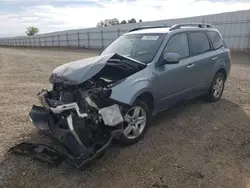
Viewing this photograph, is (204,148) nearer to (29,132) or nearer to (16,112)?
(29,132)

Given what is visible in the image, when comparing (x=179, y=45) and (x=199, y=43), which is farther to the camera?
(x=199, y=43)

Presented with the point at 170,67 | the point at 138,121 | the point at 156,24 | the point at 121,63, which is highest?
the point at 156,24

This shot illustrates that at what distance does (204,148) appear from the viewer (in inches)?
156

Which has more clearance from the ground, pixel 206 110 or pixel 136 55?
pixel 136 55

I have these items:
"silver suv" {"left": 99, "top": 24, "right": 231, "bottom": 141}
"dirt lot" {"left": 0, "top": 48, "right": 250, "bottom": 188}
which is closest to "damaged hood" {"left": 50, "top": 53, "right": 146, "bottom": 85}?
"silver suv" {"left": 99, "top": 24, "right": 231, "bottom": 141}

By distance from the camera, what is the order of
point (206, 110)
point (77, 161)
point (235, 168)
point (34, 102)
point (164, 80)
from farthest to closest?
point (34, 102)
point (206, 110)
point (164, 80)
point (235, 168)
point (77, 161)

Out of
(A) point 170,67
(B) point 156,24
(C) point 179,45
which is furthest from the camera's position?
(B) point 156,24

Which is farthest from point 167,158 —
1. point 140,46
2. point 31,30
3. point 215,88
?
point 31,30

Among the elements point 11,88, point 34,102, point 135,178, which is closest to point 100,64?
point 135,178

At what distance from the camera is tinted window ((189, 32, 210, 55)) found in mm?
5348

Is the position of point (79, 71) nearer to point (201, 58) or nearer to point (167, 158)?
point (167, 158)

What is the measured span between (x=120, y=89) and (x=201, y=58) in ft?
8.30

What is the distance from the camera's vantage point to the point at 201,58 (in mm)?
5445

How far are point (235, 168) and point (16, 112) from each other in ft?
15.1
